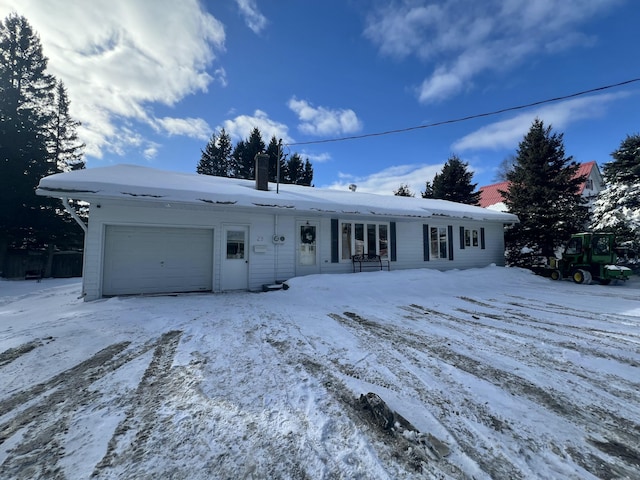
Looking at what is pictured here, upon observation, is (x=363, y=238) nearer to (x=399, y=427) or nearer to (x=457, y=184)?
(x=399, y=427)

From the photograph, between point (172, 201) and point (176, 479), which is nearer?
point (176, 479)

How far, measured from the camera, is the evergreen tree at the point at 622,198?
1240 centimetres

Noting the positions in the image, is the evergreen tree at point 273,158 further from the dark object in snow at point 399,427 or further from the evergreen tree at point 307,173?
the dark object in snow at point 399,427

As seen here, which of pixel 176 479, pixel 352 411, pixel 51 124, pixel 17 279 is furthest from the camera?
pixel 51 124

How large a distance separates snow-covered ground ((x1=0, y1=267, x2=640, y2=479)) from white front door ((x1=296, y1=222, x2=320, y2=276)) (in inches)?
154

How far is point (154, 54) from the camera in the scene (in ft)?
27.3

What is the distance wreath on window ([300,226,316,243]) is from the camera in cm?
960

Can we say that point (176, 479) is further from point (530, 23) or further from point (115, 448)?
point (530, 23)

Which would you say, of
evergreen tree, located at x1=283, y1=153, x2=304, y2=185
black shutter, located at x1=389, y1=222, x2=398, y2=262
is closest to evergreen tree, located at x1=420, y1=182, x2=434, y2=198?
evergreen tree, located at x1=283, y1=153, x2=304, y2=185

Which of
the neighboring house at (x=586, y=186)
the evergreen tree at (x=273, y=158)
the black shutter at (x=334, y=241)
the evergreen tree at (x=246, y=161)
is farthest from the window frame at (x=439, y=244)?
the evergreen tree at (x=273, y=158)

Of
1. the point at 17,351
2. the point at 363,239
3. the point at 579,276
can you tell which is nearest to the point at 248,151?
the point at 363,239

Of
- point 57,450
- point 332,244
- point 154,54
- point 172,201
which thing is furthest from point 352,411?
point 154,54

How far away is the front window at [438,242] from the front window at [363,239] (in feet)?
9.11

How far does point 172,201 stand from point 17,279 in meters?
14.6
